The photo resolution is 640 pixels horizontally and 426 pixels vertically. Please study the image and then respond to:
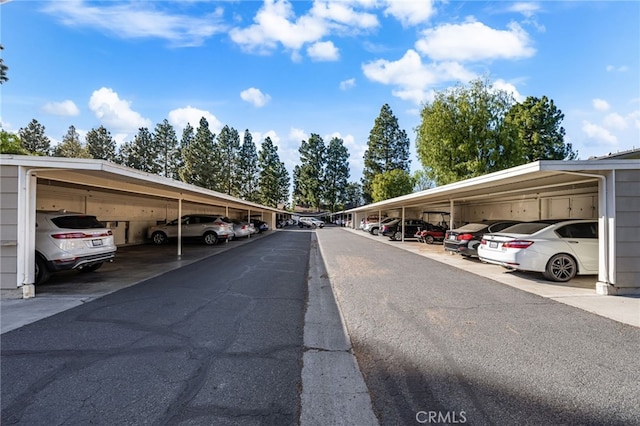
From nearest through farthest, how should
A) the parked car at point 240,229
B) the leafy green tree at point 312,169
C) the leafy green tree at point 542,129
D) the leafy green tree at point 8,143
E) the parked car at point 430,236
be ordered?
the parked car at point 430,236 < the parked car at point 240,229 < the leafy green tree at point 8,143 < the leafy green tree at point 542,129 < the leafy green tree at point 312,169

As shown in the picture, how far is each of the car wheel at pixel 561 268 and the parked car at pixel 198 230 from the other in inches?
562

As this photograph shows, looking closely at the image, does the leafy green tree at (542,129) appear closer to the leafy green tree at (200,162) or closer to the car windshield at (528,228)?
the car windshield at (528,228)

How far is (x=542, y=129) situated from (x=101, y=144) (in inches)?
2436

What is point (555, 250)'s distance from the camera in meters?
7.84

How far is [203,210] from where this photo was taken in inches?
1061

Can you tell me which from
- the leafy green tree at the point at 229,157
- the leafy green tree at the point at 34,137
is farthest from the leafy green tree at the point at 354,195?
the leafy green tree at the point at 34,137

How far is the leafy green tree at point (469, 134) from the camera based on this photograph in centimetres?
2486

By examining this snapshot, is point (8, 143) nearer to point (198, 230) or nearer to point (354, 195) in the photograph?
point (198, 230)

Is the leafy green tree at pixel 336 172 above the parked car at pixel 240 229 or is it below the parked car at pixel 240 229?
above

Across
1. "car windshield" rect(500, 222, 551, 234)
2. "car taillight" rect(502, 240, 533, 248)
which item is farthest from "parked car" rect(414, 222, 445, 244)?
"car taillight" rect(502, 240, 533, 248)

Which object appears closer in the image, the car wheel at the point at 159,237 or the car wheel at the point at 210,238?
the car wheel at the point at 210,238

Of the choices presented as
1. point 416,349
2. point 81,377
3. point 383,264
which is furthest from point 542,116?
point 81,377

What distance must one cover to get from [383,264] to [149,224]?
14.5 meters

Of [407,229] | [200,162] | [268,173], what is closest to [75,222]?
[407,229]
